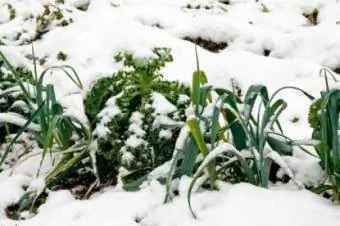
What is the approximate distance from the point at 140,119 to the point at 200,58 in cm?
113

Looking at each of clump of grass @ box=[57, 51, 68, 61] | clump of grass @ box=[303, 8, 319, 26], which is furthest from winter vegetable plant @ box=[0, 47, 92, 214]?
clump of grass @ box=[303, 8, 319, 26]

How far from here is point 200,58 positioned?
319 cm

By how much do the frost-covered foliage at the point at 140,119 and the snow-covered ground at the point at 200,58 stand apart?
13cm

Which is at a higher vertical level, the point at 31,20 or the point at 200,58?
the point at 200,58

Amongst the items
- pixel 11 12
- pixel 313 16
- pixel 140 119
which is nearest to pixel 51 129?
pixel 140 119

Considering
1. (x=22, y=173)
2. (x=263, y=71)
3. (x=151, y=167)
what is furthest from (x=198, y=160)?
(x=263, y=71)

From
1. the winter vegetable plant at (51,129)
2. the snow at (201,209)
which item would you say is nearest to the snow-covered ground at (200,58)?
the snow at (201,209)

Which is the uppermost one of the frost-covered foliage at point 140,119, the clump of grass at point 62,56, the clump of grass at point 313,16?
the clump of grass at point 313,16

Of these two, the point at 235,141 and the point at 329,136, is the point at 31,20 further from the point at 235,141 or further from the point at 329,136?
the point at 329,136

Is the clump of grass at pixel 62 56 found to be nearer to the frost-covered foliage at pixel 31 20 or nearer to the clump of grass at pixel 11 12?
the frost-covered foliage at pixel 31 20

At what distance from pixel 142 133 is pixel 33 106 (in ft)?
1.84

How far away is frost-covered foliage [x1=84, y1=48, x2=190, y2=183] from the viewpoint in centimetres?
212

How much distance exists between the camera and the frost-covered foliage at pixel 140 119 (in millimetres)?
2123

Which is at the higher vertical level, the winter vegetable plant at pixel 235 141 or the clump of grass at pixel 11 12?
the winter vegetable plant at pixel 235 141
